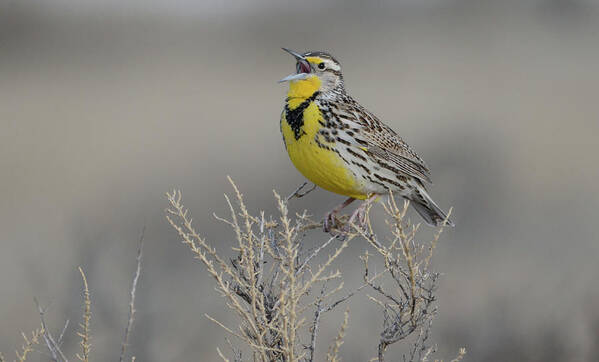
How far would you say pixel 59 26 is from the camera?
11.1 m

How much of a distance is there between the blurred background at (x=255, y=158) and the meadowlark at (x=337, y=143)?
1673 millimetres

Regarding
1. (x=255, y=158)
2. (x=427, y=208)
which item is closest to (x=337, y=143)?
(x=427, y=208)

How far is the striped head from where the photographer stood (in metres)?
2.32

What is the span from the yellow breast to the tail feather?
1.19ft

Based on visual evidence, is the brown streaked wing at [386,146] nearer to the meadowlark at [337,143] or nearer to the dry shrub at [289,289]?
the meadowlark at [337,143]

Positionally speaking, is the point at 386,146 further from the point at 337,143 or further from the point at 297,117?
the point at 297,117

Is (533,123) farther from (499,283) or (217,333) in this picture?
(217,333)

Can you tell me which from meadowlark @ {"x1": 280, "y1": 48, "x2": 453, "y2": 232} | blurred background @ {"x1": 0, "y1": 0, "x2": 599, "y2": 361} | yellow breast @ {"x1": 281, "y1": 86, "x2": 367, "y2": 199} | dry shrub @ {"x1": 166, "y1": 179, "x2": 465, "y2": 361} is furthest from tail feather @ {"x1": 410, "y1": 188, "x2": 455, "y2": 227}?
blurred background @ {"x1": 0, "y1": 0, "x2": 599, "y2": 361}

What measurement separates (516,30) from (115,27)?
18.6 feet

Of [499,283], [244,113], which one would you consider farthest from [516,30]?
[499,283]

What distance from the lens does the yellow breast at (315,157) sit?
2.20 meters

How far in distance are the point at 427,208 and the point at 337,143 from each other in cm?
52

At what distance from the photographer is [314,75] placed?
2.32 m

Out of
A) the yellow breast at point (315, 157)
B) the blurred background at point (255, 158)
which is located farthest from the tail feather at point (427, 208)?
the blurred background at point (255, 158)
